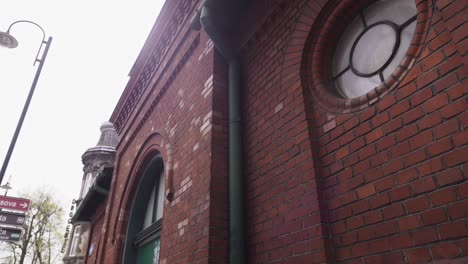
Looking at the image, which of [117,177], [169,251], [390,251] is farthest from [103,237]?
[390,251]

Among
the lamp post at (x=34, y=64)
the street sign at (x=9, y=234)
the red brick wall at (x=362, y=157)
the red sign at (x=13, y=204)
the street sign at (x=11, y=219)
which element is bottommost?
the red brick wall at (x=362, y=157)

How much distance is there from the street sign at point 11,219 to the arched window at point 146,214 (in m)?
3.61

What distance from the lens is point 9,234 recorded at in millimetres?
8023

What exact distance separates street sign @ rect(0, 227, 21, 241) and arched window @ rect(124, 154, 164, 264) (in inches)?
142

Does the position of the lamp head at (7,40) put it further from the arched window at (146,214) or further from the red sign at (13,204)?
the arched window at (146,214)

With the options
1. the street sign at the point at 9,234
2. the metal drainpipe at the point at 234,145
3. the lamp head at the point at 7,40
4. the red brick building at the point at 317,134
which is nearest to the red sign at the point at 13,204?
the street sign at the point at 9,234

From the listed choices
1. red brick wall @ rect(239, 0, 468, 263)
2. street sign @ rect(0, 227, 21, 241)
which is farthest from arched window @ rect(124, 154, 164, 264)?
street sign @ rect(0, 227, 21, 241)

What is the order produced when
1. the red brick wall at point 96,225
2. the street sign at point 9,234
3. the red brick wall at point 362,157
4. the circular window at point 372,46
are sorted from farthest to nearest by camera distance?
the red brick wall at point 96,225 → the street sign at point 9,234 → the circular window at point 372,46 → the red brick wall at point 362,157

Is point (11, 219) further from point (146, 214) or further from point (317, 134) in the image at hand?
point (317, 134)

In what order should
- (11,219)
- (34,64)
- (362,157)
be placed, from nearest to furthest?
(362,157), (11,219), (34,64)

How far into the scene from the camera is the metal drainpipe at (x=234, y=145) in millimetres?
3156

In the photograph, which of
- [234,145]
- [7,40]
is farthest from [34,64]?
[234,145]

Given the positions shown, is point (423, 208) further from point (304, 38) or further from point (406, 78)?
point (304, 38)

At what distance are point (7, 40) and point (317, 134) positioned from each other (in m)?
8.38
